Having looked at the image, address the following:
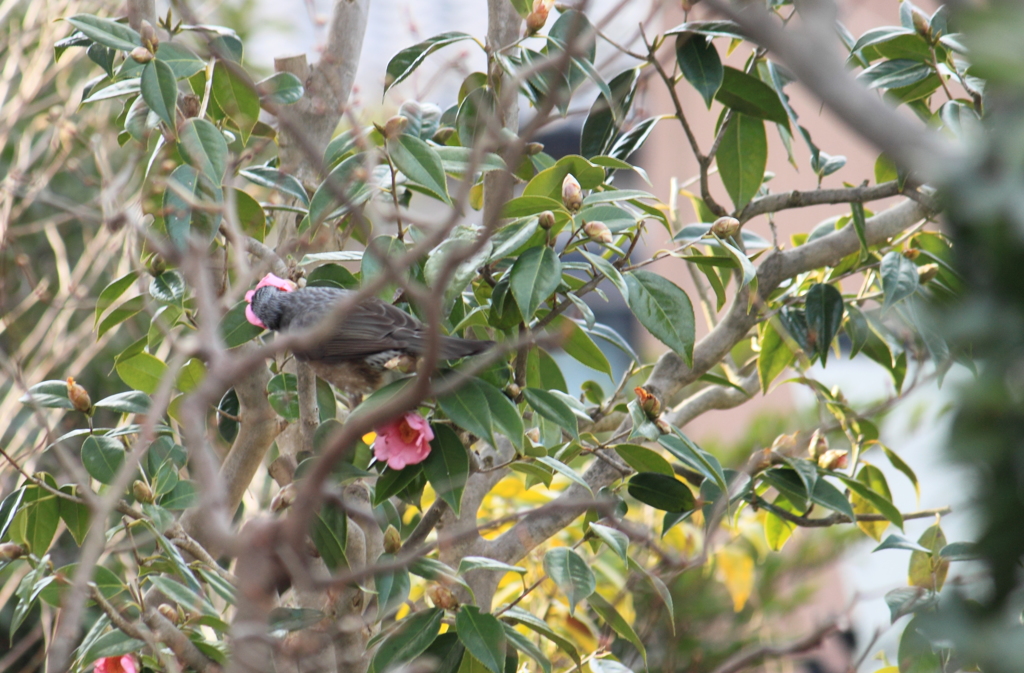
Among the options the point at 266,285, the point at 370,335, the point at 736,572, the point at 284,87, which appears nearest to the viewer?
the point at 266,285

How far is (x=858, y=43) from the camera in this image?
1446 millimetres

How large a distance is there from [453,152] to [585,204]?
0.23 m

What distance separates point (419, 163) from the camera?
4.15 ft

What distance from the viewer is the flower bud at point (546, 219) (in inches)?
47.4

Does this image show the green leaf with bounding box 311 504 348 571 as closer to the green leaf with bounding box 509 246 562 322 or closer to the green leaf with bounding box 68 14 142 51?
the green leaf with bounding box 509 246 562 322

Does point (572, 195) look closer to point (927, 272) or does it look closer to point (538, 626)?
point (538, 626)

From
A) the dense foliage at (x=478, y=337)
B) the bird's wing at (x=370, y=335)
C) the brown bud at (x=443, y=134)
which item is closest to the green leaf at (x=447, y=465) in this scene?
the dense foliage at (x=478, y=337)

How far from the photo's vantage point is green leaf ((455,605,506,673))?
1.11 meters

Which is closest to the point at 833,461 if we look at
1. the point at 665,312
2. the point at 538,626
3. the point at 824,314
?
the point at 824,314

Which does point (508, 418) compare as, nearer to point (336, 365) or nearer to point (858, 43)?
point (336, 365)

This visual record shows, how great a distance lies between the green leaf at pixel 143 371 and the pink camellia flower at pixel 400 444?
485 millimetres

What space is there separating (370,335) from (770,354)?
75cm

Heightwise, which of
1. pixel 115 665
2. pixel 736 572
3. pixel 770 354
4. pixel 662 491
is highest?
pixel 770 354

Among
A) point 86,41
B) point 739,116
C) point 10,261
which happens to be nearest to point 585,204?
point 739,116
